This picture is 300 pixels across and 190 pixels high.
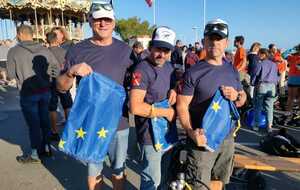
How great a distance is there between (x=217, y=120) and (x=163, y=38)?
0.79 metres

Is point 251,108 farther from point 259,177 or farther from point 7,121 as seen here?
point 7,121

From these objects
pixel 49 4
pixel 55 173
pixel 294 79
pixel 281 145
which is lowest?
pixel 55 173

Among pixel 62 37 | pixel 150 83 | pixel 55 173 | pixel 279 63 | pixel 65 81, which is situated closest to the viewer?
pixel 150 83

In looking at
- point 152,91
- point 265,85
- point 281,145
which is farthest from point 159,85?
point 265,85

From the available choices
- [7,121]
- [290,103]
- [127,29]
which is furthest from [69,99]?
[127,29]

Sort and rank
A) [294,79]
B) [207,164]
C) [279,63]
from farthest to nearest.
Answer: [279,63] < [294,79] < [207,164]

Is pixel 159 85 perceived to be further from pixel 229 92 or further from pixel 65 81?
pixel 65 81

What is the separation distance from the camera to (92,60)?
123 inches

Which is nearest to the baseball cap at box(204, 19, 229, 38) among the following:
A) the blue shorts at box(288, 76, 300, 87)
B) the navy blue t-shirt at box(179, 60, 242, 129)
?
the navy blue t-shirt at box(179, 60, 242, 129)

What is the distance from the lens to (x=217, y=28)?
2.74 m

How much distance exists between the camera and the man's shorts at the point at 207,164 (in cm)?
283

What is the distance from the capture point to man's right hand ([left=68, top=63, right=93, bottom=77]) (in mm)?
2963

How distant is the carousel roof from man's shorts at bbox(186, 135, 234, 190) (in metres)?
33.9

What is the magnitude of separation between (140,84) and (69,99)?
423 centimetres
